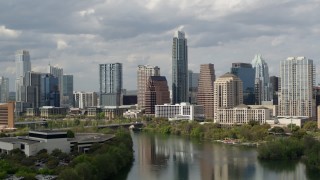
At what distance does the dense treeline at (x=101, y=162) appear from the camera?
1154 cm

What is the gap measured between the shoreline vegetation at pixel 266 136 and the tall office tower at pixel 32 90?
1987 centimetres

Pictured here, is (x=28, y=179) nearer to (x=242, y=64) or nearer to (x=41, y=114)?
(x=41, y=114)

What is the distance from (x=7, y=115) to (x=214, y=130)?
42.6ft

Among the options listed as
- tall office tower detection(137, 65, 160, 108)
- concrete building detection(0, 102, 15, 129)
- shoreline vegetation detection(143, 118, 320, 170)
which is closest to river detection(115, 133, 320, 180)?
shoreline vegetation detection(143, 118, 320, 170)

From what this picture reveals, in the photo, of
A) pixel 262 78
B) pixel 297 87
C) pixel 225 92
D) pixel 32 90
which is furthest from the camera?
pixel 262 78

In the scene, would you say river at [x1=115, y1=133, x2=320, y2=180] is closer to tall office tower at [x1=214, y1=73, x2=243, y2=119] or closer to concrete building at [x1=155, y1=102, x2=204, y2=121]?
tall office tower at [x1=214, y1=73, x2=243, y2=119]

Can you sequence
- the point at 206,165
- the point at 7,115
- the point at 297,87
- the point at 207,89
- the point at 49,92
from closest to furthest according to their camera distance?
the point at 206,165 < the point at 7,115 < the point at 297,87 < the point at 207,89 < the point at 49,92

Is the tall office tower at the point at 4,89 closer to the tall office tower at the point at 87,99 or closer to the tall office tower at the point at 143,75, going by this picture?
the tall office tower at the point at 87,99

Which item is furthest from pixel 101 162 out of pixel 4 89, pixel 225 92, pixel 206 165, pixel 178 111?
pixel 4 89

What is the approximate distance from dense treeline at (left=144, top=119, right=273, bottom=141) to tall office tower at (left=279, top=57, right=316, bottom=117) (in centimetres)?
904

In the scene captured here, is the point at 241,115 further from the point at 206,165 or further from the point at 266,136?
the point at 206,165

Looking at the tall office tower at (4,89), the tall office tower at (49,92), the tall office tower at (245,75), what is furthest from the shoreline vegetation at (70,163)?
the tall office tower at (4,89)

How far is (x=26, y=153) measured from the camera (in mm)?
15758

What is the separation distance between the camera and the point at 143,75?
49344mm
